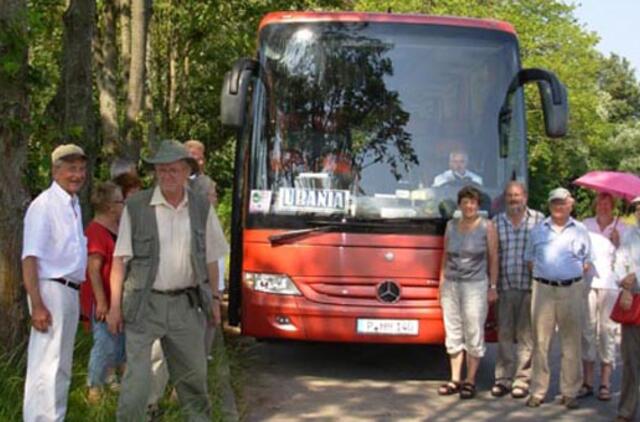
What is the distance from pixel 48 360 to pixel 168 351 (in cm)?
70

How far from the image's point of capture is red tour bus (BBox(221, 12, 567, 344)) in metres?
8.75

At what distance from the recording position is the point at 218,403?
743cm

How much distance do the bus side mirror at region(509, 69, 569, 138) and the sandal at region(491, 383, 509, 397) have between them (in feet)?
7.41

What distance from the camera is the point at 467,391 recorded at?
8516mm

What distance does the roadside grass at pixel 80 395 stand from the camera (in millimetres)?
6380

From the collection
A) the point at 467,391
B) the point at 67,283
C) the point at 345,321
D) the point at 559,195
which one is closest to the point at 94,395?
the point at 67,283

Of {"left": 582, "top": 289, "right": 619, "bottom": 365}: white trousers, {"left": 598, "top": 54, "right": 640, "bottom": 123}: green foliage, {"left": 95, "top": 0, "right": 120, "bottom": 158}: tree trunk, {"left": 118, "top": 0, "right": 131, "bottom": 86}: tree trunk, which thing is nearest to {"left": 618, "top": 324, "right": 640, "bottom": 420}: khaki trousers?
{"left": 582, "top": 289, "right": 619, "bottom": 365}: white trousers

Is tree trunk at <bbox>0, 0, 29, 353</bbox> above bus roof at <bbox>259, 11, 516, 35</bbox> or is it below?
below

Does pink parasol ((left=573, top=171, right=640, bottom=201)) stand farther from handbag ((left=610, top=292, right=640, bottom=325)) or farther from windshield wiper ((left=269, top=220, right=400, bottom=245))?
windshield wiper ((left=269, top=220, right=400, bottom=245))

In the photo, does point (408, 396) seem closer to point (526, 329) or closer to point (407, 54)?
point (526, 329)

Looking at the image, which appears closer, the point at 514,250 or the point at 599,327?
the point at 514,250

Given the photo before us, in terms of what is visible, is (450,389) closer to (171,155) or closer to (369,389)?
(369,389)

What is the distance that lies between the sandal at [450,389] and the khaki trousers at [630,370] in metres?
1.51

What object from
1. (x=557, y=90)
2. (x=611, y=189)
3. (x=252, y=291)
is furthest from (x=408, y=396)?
(x=557, y=90)
